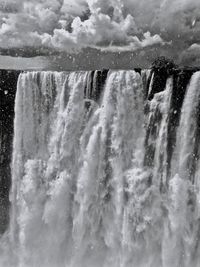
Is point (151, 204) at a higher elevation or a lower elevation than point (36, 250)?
higher

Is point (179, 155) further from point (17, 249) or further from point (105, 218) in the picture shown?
point (17, 249)

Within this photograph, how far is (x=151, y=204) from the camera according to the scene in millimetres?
14125

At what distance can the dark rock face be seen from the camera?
1784cm

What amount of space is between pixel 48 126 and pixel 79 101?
1.88 meters

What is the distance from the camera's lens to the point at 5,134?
59.3 feet

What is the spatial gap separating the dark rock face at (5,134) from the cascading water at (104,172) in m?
0.77

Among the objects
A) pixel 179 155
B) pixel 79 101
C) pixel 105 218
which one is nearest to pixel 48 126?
pixel 79 101

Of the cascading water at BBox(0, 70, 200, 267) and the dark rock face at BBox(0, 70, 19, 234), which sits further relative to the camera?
the dark rock face at BBox(0, 70, 19, 234)

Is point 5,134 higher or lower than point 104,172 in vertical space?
higher

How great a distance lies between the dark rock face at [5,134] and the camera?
17844 mm

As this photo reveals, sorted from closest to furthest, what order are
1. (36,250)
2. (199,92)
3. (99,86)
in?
(199,92) → (99,86) → (36,250)

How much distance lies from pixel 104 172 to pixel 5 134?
5.37m

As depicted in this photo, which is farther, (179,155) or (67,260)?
(67,260)

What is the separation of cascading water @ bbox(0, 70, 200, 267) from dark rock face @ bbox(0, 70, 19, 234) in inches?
30.2
